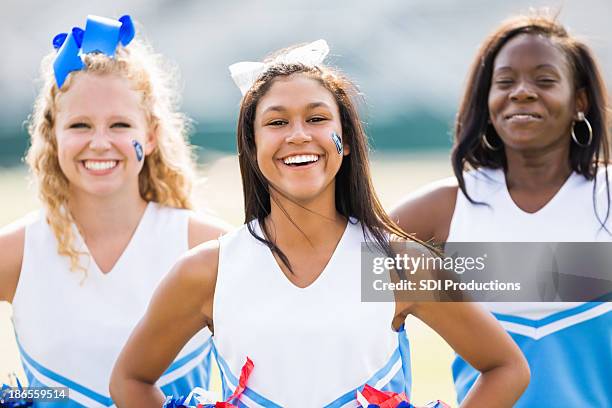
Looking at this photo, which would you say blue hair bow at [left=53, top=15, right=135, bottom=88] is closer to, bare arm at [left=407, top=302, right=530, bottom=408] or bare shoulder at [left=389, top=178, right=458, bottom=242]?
bare shoulder at [left=389, top=178, right=458, bottom=242]

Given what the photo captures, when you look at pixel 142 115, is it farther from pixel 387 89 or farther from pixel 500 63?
pixel 387 89

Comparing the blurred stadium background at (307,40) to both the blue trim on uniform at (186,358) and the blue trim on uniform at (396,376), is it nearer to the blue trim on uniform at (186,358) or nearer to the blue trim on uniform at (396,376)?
the blue trim on uniform at (186,358)

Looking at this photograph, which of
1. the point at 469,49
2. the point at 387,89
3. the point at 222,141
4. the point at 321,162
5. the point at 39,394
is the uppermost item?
the point at 469,49

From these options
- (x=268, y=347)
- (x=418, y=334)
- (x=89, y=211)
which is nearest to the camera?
(x=268, y=347)

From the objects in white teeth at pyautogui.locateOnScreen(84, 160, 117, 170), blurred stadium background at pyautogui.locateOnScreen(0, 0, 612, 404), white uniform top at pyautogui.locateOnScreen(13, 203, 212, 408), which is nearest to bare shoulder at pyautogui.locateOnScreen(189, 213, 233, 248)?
white uniform top at pyautogui.locateOnScreen(13, 203, 212, 408)

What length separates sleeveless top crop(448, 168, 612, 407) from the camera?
3.27 meters

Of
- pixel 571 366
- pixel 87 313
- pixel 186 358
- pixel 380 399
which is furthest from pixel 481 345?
pixel 87 313

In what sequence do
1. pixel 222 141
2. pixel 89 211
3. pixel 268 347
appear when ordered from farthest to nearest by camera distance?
1. pixel 222 141
2. pixel 89 211
3. pixel 268 347

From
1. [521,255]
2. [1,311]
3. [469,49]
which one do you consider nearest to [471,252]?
[521,255]

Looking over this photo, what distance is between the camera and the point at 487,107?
148 inches

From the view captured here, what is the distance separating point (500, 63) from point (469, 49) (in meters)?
15.2

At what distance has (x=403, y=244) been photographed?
112 inches

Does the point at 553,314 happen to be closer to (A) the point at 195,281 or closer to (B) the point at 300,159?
(B) the point at 300,159

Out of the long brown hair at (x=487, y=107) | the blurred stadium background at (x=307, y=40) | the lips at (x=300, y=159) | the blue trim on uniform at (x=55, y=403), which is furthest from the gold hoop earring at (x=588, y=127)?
the blurred stadium background at (x=307, y=40)
